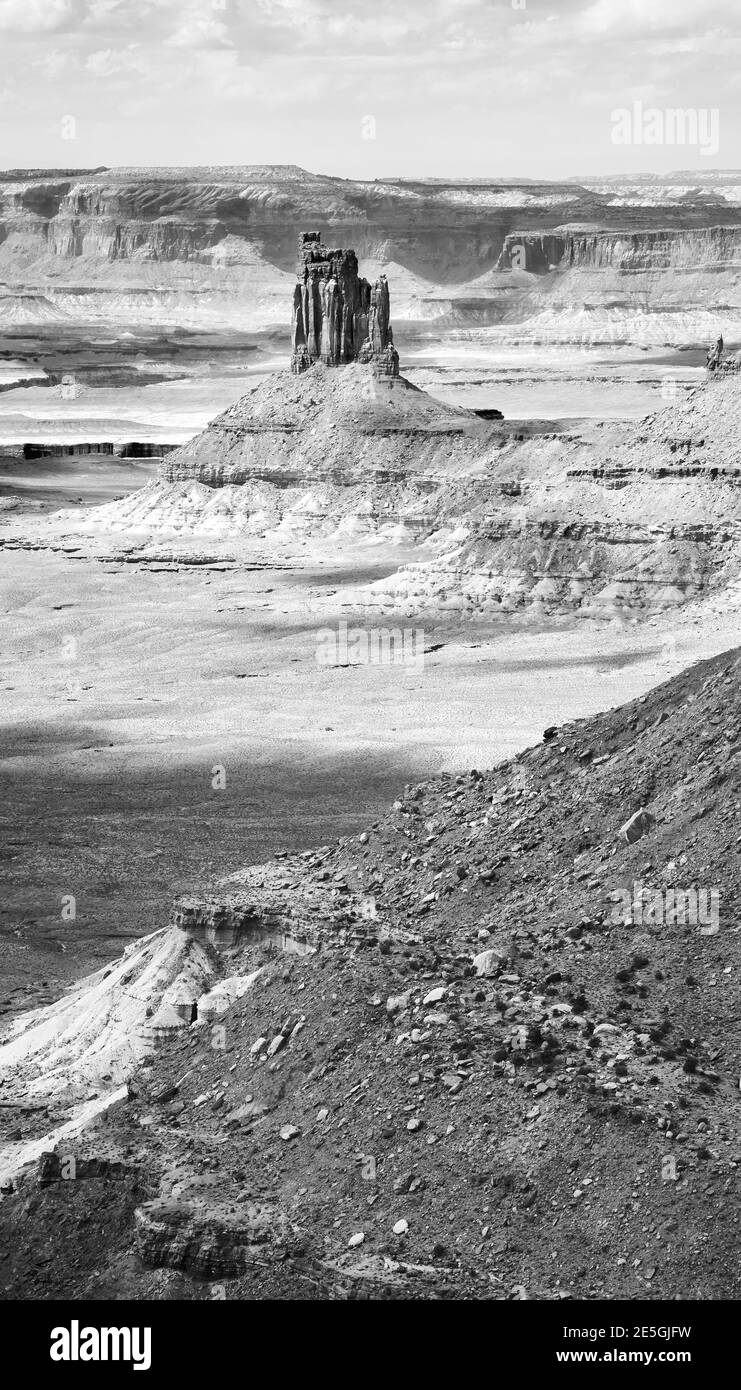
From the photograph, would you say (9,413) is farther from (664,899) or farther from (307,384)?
(664,899)

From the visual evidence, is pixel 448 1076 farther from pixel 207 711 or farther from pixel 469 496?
pixel 469 496

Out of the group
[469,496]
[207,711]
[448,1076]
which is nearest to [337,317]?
[469,496]

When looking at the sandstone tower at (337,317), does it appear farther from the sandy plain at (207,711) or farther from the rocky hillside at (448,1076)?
the rocky hillside at (448,1076)

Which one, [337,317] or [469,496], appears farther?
[337,317]

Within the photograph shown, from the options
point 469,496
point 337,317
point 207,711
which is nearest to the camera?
point 207,711

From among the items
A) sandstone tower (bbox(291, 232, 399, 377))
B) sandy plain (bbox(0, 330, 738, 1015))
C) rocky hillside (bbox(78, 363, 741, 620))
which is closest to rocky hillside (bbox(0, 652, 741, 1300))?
sandy plain (bbox(0, 330, 738, 1015))

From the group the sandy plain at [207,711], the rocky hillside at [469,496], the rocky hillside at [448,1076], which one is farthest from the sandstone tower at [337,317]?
the rocky hillside at [448,1076]

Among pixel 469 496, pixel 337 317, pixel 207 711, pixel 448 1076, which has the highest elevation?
pixel 337 317
